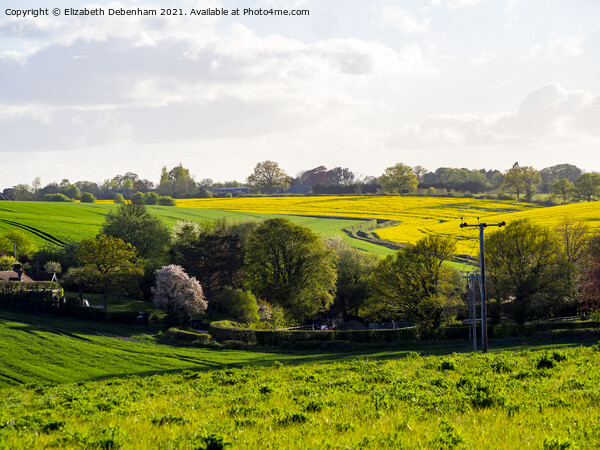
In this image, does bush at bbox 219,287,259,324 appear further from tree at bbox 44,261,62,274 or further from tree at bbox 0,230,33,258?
tree at bbox 0,230,33,258

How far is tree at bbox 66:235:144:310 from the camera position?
3248 inches

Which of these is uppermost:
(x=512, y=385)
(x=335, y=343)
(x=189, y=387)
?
(x=512, y=385)

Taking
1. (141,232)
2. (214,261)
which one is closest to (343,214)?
(141,232)

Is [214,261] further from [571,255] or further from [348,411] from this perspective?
[348,411]

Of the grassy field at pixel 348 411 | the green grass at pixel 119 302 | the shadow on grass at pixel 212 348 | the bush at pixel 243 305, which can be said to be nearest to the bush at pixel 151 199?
the green grass at pixel 119 302

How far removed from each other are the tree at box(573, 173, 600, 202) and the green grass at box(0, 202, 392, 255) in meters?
71.8

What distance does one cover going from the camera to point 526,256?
218ft

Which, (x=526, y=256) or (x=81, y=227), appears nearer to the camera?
(x=526, y=256)

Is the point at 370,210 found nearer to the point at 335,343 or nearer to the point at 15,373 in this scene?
the point at 335,343

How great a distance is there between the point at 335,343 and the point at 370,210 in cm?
9937

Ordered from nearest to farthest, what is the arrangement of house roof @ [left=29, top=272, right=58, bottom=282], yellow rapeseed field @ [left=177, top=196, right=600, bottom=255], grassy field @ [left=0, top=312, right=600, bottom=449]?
1. grassy field @ [left=0, top=312, right=600, bottom=449]
2. house roof @ [left=29, top=272, right=58, bottom=282]
3. yellow rapeseed field @ [left=177, top=196, right=600, bottom=255]

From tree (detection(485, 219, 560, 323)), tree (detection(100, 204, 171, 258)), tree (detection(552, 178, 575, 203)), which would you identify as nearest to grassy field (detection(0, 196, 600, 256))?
tree (detection(552, 178, 575, 203))

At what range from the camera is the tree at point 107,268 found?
82.5 m

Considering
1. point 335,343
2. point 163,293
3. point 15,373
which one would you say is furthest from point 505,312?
point 15,373
